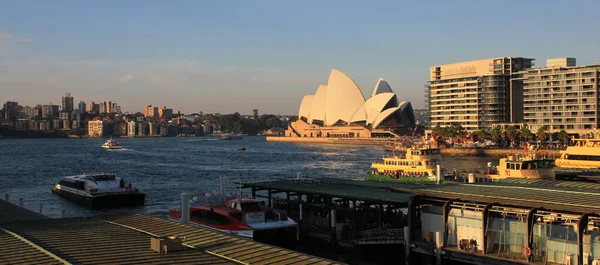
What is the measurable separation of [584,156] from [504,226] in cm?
3163

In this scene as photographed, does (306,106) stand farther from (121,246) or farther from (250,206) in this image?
(121,246)

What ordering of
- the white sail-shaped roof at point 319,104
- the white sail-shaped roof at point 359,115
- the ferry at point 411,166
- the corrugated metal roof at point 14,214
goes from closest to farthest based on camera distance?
the corrugated metal roof at point 14,214 < the ferry at point 411,166 < the white sail-shaped roof at point 359,115 < the white sail-shaped roof at point 319,104

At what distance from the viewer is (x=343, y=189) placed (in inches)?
966

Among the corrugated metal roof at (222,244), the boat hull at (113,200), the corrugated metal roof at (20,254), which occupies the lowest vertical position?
the boat hull at (113,200)

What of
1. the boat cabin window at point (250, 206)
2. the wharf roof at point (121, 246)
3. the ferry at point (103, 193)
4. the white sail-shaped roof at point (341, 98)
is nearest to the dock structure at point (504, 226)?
the boat cabin window at point (250, 206)

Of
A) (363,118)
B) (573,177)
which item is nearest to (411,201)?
(573,177)

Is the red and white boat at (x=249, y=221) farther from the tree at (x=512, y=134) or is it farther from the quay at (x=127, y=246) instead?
the tree at (x=512, y=134)

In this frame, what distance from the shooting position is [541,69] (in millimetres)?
116562

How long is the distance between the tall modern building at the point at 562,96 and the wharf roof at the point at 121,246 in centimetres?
10153

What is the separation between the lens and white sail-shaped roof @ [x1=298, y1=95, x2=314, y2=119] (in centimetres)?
16375

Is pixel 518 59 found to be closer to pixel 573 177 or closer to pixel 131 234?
pixel 573 177

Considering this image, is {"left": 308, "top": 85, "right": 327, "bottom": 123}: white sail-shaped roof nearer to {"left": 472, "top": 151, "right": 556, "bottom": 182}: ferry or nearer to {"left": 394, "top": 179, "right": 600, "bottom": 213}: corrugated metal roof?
{"left": 472, "top": 151, "right": 556, "bottom": 182}: ferry

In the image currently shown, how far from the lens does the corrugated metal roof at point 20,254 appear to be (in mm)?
10711

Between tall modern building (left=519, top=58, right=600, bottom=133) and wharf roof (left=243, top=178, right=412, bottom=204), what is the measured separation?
289ft
